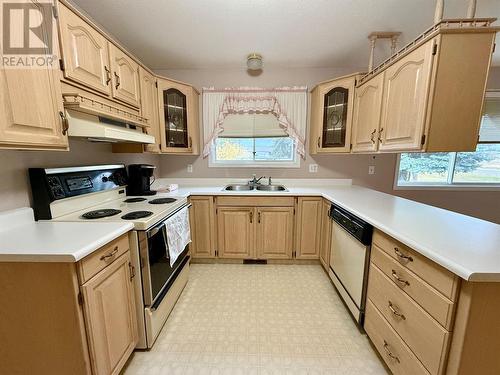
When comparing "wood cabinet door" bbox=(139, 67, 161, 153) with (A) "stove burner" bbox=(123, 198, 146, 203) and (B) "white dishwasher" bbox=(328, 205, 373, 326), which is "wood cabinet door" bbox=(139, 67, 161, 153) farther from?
(B) "white dishwasher" bbox=(328, 205, 373, 326)

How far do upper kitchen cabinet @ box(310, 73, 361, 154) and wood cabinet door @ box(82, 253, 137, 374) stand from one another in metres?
2.29

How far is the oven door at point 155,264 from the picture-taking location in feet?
4.39

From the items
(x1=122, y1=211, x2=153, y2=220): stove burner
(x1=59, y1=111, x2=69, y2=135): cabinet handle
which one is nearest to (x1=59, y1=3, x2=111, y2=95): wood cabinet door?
(x1=59, y1=111, x2=69, y2=135): cabinet handle

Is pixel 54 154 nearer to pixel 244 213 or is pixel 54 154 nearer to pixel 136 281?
pixel 136 281

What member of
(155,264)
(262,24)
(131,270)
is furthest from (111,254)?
(262,24)

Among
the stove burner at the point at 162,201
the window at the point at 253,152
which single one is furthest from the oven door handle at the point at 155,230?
the window at the point at 253,152

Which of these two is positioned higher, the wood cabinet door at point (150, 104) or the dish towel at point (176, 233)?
the wood cabinet door at point (150, 104)

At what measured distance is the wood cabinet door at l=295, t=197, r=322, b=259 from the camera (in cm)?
236

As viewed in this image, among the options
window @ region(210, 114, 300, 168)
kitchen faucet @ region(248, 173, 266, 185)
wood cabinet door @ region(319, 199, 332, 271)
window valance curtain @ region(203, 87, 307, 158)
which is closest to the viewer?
wood cabinet door @ region(319, 199, 332, 271)

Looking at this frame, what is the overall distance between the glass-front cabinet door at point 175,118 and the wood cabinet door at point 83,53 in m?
0.89

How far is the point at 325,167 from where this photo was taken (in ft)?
9.32

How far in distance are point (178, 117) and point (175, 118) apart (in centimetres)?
4

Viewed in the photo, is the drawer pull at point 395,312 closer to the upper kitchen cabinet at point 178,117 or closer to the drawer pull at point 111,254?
the drawer pull at point 111,254

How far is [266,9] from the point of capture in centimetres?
159
